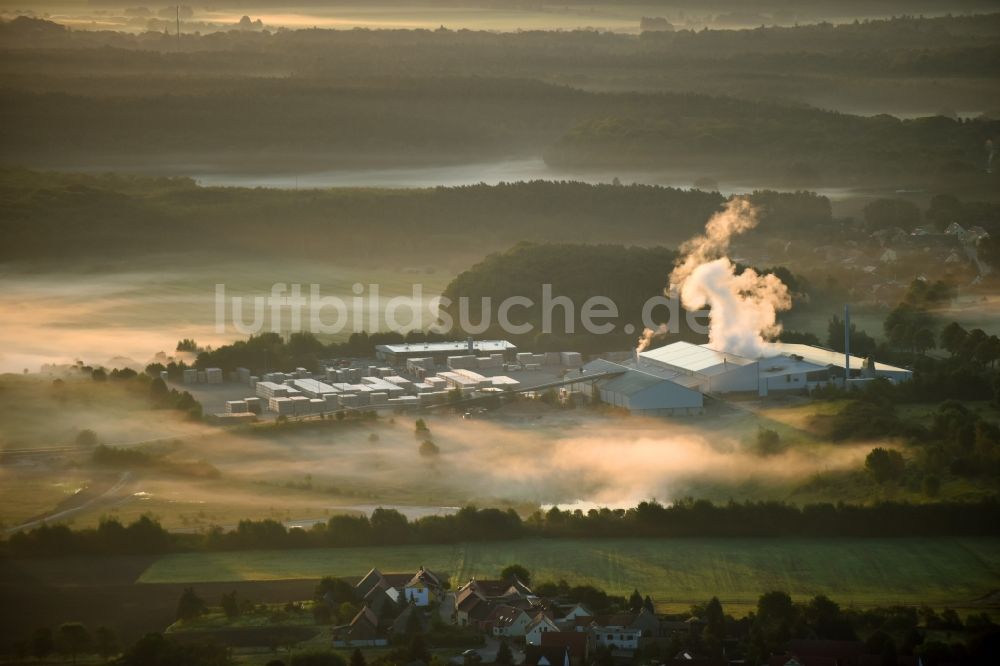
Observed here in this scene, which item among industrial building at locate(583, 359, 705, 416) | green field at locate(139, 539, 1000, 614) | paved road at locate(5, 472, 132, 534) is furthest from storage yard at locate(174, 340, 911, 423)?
green field at locate(139, 539, 1000, 614)

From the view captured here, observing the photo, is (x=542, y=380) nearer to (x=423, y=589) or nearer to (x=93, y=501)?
(x=93, y=501)

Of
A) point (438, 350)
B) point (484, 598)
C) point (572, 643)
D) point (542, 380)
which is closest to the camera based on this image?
point (572, 643)

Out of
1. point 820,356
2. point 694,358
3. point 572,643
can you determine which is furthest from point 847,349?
point 572,643

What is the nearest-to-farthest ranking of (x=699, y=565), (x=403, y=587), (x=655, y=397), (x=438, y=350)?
(x=403, y=587) < (x=699, y=565) < (x=655, y=397) < (x=438, y=350)

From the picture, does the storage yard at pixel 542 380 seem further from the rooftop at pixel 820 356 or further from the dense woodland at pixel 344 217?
the dense woodland at pixel 344 217

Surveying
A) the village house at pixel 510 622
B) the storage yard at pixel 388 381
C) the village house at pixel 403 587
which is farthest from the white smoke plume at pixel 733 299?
the village house at pixel 510 622

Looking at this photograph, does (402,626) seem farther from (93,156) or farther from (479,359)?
(93,156)

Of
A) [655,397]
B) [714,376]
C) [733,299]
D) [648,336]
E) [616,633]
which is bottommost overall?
[616,633]
